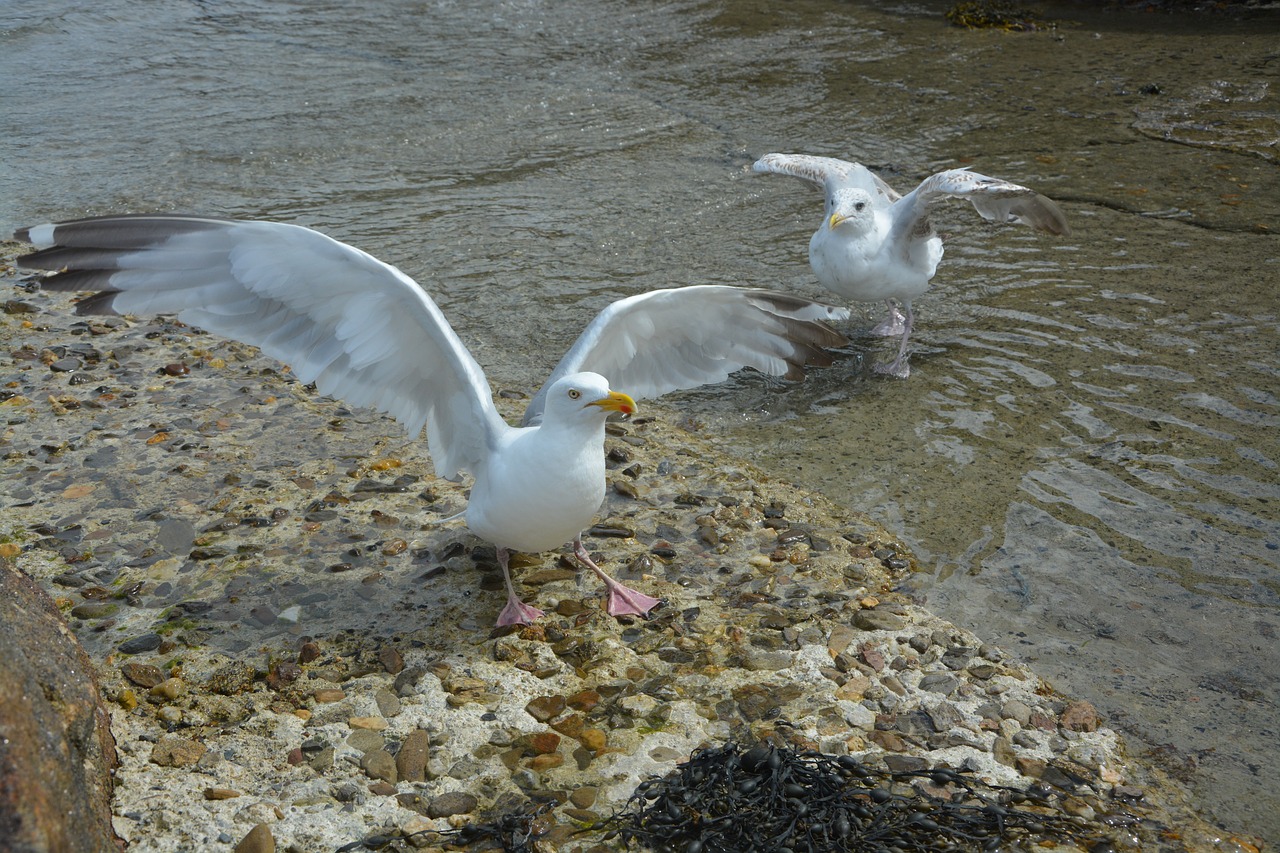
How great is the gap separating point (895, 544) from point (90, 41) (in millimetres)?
9602

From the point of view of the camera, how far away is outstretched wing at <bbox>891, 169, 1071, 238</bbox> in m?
5.03

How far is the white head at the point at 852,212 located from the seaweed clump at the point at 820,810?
304 centimetres

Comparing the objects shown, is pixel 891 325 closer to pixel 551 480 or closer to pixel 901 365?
pixel 901 365

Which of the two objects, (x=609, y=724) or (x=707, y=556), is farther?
(x=707, y=556)

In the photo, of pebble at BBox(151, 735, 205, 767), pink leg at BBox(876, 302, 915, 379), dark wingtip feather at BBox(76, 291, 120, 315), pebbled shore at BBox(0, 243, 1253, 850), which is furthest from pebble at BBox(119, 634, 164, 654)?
pink leg at BBox(876, 302, 915, 379)

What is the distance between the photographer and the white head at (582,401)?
335cm

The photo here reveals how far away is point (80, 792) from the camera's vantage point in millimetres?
2367

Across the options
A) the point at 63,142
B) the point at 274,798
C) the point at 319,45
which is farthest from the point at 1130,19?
the point at 274,798

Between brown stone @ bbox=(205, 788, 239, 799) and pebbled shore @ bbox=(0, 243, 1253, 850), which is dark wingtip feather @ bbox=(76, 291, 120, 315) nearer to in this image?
pebbled shore @ bbox=(0, 243, 1253, 850)

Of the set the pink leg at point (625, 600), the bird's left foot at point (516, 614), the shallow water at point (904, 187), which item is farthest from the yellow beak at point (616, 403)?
the shallow water at point (904, 187)

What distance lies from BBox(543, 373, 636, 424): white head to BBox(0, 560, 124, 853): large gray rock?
1.45 metres

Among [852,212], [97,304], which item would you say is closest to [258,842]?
[97,304]

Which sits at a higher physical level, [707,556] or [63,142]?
[63,142]

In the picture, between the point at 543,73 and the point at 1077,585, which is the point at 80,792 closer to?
the point at 1077,585
